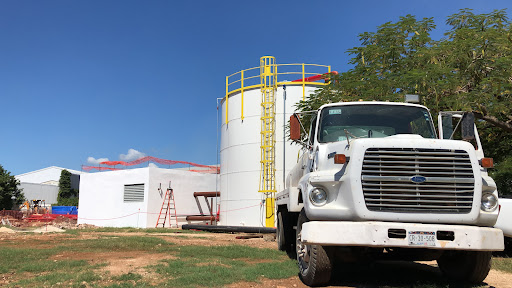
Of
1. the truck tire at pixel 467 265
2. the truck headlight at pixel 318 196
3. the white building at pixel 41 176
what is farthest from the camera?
the white building at pixel 41 176

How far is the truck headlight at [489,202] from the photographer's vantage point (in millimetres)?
5637

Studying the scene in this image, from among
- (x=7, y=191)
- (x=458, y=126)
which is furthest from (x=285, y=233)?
(x=7, y=191)

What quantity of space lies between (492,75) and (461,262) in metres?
7.40

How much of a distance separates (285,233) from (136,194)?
2097 centimetres

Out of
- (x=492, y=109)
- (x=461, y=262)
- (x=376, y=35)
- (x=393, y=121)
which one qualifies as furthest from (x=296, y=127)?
(x=376, y=35)

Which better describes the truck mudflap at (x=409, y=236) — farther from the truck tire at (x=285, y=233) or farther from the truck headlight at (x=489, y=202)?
the truck tire at (x=285, y=233)

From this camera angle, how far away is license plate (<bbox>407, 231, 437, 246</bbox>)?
5.26 m

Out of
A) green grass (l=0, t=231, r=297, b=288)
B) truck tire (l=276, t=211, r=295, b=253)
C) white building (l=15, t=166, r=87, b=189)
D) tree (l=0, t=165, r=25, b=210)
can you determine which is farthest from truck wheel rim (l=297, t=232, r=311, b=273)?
white building (l=15, t=166, r=87, b=189)

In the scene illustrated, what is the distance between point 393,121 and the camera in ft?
23.8

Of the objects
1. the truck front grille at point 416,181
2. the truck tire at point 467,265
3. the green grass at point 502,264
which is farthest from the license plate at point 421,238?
the green grass at point 502,264

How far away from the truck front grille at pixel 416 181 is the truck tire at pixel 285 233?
14.2 feet

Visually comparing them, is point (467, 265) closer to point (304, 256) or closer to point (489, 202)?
point (489, 202)

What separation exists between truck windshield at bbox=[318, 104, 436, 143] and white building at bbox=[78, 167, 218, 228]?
2256 centimetres

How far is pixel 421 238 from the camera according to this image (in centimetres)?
529
